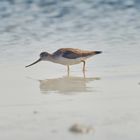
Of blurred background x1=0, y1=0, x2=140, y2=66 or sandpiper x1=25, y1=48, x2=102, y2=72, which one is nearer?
sandpiper x1=25, y1=48, x2=102, y2=72

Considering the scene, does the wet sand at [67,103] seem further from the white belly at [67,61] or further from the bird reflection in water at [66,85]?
the white belly at [67,61]

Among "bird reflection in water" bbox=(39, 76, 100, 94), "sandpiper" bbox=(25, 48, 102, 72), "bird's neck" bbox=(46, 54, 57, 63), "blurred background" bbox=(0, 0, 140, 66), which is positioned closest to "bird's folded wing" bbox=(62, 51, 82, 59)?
"sandpiper" bbox=(25, 48, 102, 72)

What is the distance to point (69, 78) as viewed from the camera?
938 centimetres

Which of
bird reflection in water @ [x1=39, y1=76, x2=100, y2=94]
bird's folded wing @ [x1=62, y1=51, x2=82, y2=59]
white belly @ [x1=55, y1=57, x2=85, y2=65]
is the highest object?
bird reflection in water @ [x1=39, y1=76, x2=100, y2=94]

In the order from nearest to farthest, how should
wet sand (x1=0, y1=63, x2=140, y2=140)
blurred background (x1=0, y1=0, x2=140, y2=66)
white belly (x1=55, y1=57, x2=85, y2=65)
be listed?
wet sand (x1=0, y1=63, x2=140, y2=140) < white belly (x1=55, y1=57, x2=85, y2=65) < blurred background (x1=0, y1=0, x2=140, y2=66)

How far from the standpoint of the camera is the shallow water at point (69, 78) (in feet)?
21.0

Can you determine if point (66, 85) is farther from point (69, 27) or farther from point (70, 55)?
point (69, 27)

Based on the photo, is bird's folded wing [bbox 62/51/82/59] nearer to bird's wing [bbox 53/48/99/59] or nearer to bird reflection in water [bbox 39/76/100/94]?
bird's wing [bbox 53/48/99/59]

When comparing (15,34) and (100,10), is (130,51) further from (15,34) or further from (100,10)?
(100,10)

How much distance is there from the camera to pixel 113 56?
10.8 meters

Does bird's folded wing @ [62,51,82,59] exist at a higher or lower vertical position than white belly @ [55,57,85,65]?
higher

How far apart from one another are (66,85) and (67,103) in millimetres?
1453

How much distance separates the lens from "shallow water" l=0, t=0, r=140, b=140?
6.39 meters

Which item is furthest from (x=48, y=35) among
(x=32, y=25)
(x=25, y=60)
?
(x=25, y=60)
